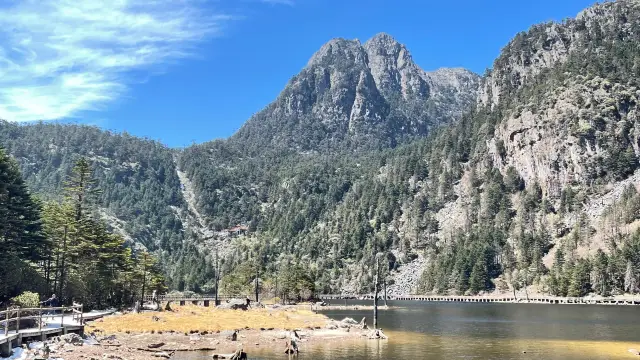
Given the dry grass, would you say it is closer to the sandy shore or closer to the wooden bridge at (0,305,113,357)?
the sandy shore

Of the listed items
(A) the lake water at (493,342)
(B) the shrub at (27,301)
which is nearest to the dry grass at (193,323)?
(B) the shrub at (27,301)

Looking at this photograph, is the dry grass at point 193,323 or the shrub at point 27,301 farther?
the dry grass at point 193,323

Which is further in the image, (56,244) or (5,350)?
(56,244)

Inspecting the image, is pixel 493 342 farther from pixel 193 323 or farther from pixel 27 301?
pixel 27 301

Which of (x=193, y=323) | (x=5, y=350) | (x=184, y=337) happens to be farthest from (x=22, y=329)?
(x=193, y=323)

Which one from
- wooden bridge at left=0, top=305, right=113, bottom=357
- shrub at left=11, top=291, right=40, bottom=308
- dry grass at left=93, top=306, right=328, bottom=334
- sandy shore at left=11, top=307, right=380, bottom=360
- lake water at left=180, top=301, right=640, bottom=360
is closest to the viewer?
wooden bridge at left=0, top=305, right=113, bottom=357

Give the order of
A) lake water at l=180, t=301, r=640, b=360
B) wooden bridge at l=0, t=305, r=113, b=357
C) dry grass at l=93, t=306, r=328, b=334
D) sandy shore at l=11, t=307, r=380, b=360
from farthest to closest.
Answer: dry grass at l=93, t=306, r=328, b=334, lake water at l=180, t=301, r=640, b=360, sandy shore at l=11, t=307, r=380, b=360, wooden bridge at l=0, t=305, r=113, b=357

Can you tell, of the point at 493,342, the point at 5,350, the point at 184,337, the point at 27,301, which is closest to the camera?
the point at 5,350

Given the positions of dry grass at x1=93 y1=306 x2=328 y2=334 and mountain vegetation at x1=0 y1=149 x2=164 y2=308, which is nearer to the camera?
dry grass at x1=93 y1=306 x2=328 y2=334

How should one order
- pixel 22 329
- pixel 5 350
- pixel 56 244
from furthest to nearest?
1. pixel 56 244
2. pixel 22 329
3. pixel 5 350

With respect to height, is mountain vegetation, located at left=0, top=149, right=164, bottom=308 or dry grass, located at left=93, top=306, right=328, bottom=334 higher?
mountain vegetation, located at left=0, top=149, right=164, bottom=308

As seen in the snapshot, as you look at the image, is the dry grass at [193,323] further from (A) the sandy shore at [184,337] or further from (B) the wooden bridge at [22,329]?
(B) the wooden bridge at [22,329]

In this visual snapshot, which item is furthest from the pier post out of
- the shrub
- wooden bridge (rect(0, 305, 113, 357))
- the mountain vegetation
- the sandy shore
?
the mountain vegetation

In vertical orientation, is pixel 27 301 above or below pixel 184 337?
above
